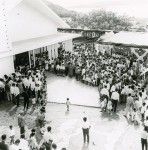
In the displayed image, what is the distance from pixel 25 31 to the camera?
22.0 metres

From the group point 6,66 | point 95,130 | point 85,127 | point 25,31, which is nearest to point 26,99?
point 6,66

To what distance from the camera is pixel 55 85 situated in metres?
18.5

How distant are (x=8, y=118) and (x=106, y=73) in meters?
6.18

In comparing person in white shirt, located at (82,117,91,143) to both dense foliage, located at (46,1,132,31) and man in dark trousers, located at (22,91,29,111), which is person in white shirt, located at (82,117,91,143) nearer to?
man in dark trousers, located at (22,91,29,111)

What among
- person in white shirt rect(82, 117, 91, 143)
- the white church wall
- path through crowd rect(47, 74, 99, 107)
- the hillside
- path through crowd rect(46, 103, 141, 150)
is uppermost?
the hillside

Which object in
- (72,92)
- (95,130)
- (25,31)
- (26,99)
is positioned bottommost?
(95,130)

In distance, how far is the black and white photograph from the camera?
11.1m

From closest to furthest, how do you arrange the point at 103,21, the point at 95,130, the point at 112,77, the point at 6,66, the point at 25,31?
the point at 95,130 → the point at 112,77 → the point at 6,66 → the point at 25,31 → the point at 103,21

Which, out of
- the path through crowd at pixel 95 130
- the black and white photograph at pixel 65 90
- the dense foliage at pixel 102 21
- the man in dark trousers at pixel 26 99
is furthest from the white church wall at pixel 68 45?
the man in dark trousers at pixel 26 99

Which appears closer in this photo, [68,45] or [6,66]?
[6,66]

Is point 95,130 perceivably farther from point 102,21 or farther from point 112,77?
point 102,21

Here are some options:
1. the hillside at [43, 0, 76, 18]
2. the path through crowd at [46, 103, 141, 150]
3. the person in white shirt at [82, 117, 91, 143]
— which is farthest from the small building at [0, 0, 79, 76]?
the hillside at [43, 0, 76, 18]

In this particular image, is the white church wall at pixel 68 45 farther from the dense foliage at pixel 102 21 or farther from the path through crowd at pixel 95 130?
the path through crowd at pixel 95 130

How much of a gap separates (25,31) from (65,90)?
6873mm
